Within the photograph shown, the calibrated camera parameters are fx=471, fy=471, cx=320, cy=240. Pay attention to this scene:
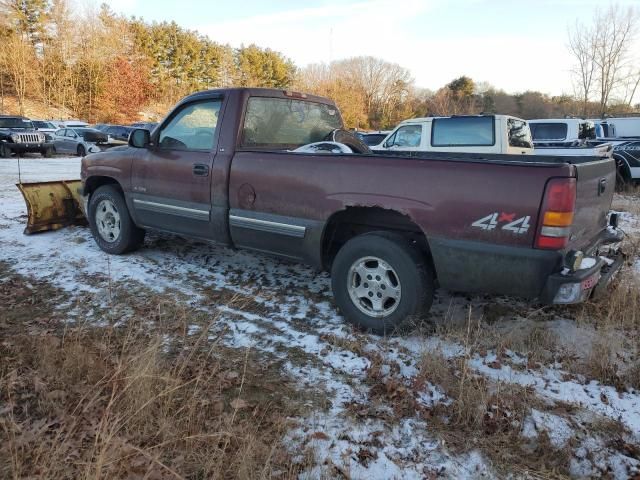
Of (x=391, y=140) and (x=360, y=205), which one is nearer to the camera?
(x=360, y=205)

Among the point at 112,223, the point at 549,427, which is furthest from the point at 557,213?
the point at 112,223

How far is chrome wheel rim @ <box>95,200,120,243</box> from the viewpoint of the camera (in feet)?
19.2

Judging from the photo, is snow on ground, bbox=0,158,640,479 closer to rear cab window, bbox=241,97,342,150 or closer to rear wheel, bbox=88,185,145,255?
rear wheel, bbox=88,185,145,255

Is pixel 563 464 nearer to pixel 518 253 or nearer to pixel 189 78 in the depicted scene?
pixel 518 253

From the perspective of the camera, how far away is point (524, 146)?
9891 millimetres

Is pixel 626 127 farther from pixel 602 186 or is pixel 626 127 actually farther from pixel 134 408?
pixel 134 408

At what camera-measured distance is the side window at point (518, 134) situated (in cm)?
950

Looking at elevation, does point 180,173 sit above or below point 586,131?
below

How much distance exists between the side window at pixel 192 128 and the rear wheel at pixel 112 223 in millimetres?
1029

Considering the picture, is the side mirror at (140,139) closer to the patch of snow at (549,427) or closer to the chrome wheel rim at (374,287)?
the chrome wheel rim at (374,287)

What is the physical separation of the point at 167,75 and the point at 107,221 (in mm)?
55267

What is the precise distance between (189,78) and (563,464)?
6189 centimetres

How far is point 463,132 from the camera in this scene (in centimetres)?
973

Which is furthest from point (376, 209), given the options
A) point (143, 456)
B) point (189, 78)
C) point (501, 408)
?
point (189, 78)
